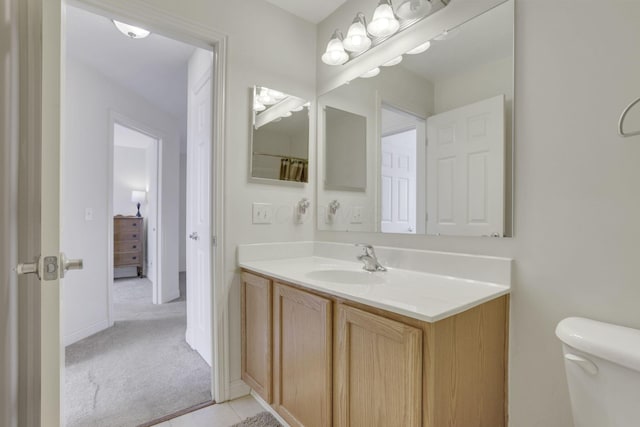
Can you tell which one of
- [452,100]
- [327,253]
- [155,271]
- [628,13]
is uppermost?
[628,13]

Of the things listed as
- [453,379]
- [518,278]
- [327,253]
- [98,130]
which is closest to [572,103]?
[518,278]

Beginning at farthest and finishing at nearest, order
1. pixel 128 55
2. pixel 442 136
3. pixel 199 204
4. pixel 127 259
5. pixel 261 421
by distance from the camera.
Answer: pixel 127 259, pixel 128 55, pixel 199 204, pixel 261 421, pixel 442 136

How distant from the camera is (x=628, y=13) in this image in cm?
93

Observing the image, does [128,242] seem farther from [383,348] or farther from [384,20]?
[383,348]

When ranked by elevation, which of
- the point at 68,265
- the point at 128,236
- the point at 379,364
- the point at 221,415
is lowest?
the point at 221,415

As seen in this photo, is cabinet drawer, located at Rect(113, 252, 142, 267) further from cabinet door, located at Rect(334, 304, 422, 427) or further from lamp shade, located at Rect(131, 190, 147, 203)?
cabinet door, located at Rect(334, 304, 422, 427)

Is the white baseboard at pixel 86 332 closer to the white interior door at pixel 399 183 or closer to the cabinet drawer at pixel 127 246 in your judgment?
the cabinet drawer at pixel 127 246

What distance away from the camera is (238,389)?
5.78 ft

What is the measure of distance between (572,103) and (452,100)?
454 mm

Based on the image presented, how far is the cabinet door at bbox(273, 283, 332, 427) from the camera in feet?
3.92

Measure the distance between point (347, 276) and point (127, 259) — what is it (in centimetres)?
451

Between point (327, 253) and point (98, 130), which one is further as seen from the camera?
point (98, 130)

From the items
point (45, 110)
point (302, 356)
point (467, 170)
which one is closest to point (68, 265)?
point (45, 110)

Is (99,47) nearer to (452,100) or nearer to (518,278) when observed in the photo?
(452,100)
